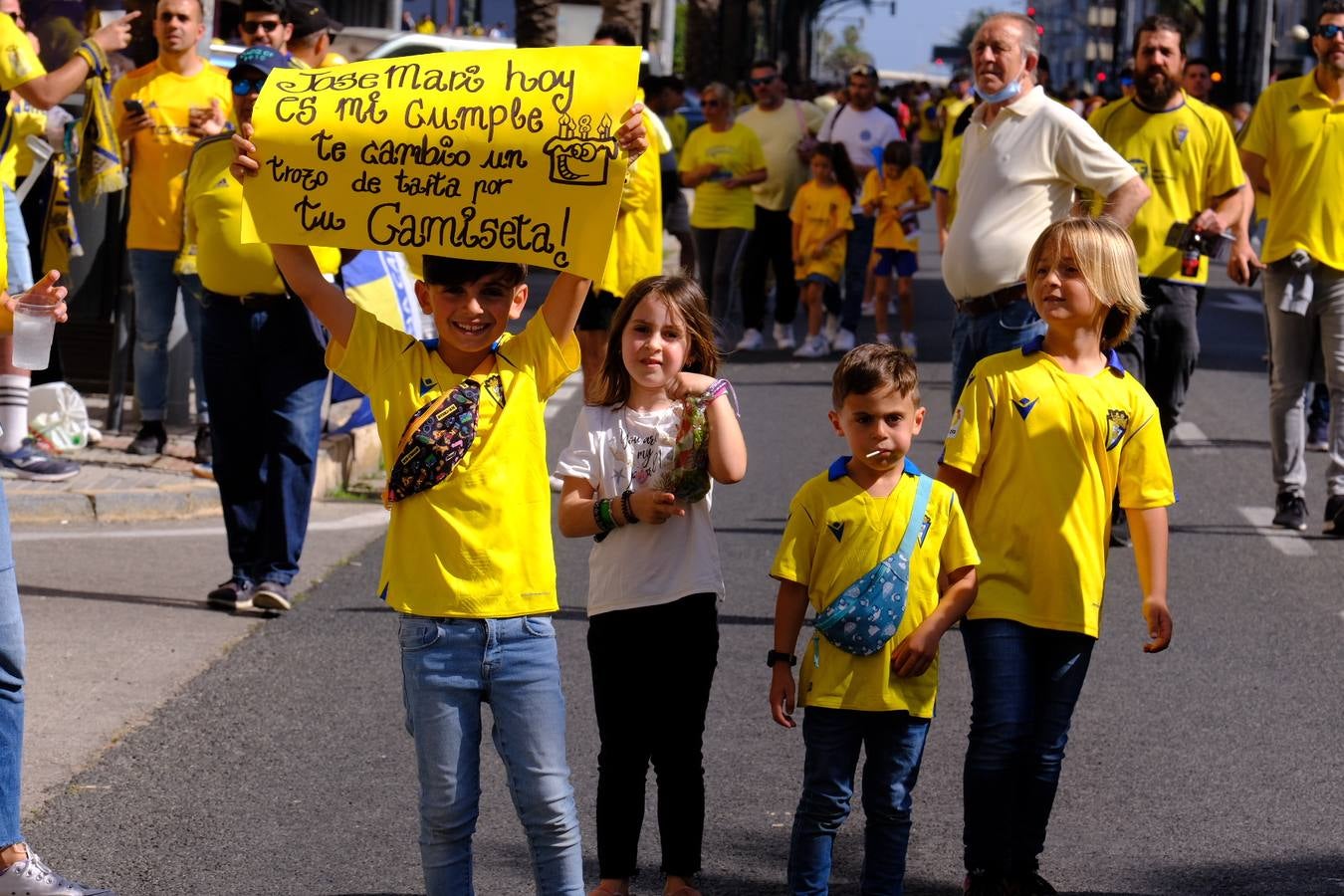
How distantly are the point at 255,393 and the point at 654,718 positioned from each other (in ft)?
10.8

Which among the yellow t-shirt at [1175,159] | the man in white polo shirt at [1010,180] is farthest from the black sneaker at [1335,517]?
the man in white polo shirt at [1010,180]

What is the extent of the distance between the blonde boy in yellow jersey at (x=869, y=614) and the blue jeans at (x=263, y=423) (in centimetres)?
337

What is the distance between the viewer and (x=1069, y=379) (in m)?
4.56

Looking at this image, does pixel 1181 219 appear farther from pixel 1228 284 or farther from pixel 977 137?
pixel 1228 284

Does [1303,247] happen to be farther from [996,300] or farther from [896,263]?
[896,263]

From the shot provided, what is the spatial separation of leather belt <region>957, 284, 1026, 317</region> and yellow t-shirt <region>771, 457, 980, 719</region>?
2526 mm

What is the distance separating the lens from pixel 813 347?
1539 centimetres

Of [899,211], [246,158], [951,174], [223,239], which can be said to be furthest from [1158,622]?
[899,211]

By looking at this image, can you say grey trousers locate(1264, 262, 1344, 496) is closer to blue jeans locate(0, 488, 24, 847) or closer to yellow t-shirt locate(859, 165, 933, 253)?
yellow t-shirt locate(859, 165, 933, 253)

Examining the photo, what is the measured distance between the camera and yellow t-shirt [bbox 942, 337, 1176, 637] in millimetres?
4461

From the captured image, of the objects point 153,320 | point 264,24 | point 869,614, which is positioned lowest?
point 153,320

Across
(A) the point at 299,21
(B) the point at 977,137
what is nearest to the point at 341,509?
(A) the point at 299,21

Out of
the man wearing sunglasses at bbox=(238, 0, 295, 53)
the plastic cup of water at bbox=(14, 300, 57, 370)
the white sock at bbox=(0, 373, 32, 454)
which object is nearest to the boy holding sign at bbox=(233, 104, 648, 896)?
the plastic cup of water at bbox=(14, 300, 57, 370)

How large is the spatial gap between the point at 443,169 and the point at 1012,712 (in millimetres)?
1637
